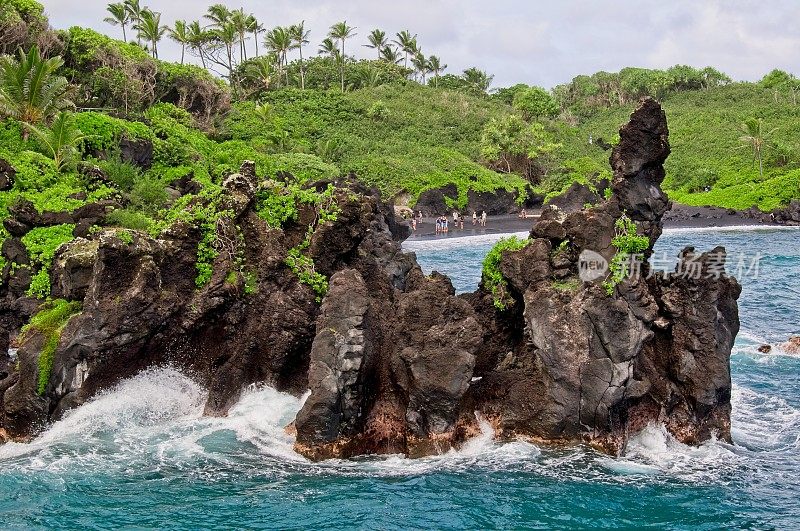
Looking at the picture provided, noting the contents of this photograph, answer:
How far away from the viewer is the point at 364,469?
17984 millimetres

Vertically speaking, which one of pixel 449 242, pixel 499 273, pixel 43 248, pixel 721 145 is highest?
pixel 721 145

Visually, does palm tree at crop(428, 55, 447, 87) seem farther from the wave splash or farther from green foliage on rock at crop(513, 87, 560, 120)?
the wave splash

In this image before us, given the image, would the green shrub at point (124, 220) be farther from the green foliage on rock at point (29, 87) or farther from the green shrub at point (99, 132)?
the green shrub at point (99, 132)

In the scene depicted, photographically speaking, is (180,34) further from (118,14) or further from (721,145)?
(721,145)

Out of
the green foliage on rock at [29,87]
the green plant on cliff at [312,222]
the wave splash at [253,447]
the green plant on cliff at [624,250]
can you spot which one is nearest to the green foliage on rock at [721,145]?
the green plant on cliff at [624,250]

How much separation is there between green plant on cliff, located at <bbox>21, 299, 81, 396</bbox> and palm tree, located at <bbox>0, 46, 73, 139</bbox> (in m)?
19.1

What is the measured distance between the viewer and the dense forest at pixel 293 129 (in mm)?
31875

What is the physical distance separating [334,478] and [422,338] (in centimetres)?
419

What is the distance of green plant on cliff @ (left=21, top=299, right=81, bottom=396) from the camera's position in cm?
2055

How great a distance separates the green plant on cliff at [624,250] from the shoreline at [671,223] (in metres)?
43.8

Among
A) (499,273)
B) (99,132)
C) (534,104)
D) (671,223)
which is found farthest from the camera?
(534,104)

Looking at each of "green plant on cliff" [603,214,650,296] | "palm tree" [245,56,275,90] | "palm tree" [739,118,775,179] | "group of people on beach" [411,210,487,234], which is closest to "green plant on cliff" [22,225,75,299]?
"green plant on cliff" [603,214,650,296]

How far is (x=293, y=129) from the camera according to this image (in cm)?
8706

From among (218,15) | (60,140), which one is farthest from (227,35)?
(60,140)
